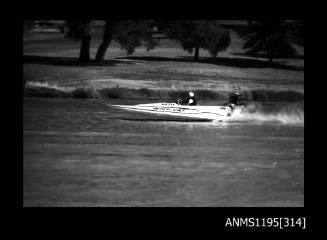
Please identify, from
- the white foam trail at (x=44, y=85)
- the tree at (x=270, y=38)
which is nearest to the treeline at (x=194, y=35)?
the tree at (x=270, y=38)

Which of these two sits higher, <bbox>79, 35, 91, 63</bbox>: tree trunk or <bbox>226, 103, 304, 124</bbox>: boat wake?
<bbox>79, 35, 91, 63</bbox>: tree trunk

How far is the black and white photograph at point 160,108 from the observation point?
7547mm

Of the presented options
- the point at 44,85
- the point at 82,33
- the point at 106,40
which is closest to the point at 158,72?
the point at 106,40

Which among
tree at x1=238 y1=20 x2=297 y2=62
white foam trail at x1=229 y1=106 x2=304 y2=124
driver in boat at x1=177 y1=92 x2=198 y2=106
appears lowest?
white foam trail at x1=229 y1=106 x2=304 y2=124

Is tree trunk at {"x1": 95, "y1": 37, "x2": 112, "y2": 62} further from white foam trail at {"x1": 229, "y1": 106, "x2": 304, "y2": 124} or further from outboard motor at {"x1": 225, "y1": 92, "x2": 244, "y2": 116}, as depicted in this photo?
white foam trail at {"x1": 229, "y1": 106, "x2": 304, "y2": 124}

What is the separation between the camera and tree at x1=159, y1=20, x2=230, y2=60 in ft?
25.8

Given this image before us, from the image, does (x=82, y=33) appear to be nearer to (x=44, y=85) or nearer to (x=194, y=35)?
(x=44, y=85)

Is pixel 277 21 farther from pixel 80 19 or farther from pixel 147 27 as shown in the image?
pixel 80 19

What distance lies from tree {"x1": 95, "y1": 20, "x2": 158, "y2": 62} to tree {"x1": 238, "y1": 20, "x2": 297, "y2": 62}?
1.09 m

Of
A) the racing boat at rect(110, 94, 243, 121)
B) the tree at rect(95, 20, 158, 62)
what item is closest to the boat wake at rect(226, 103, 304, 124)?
the racing boat at rect(110, 94, 243, 121)

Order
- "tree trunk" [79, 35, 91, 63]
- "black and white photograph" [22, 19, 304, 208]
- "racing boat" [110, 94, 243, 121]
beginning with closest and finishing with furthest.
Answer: "black and white photograph" [22, 19, 304, 208], "tree trunk" [79, 35, 91, 63], "racing boat" [110, 94, 243, 121]
